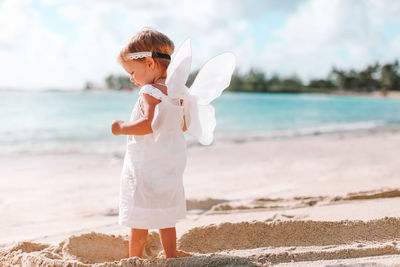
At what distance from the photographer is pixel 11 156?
8.30m

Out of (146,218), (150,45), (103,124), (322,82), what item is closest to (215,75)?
(150,45)

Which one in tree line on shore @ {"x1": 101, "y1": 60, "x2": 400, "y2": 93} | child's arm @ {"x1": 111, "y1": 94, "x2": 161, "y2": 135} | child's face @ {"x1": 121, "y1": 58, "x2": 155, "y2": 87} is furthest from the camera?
tree line on shore @ {"x1": 101, "y1": 60, "x2": 400, "y2": 93}

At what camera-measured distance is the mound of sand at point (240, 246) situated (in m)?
2.06

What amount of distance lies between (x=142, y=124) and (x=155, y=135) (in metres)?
0.09

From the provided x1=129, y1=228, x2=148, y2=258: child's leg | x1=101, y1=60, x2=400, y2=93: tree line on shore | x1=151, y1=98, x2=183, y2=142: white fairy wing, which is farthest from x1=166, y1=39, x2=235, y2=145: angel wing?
x1=101, y1=60, x2=400, y2=93: tree line on shore

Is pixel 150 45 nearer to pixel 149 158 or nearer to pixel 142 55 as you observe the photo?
pixel 142 55

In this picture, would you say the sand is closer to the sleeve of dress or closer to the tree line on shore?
the sleeve of dress

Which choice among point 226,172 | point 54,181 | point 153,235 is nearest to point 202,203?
point 153,235

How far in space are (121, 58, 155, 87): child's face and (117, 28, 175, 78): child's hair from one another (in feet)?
0.09

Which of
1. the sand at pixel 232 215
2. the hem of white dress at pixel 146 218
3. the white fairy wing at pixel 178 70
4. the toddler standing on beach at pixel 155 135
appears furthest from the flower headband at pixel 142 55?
the sand at pixel 232 215

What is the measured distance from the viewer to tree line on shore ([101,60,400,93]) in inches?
3548

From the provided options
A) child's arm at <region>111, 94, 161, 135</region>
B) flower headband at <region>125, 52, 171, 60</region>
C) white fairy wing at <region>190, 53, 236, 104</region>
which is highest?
flower headband at <region>125, 52, 171, 60</region>

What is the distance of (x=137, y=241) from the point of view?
221 centimetres

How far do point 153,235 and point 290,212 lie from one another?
3.75 feet
